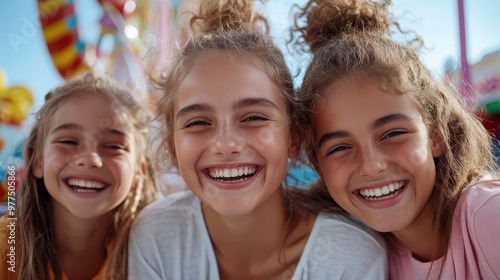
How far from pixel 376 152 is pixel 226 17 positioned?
68 centimetres

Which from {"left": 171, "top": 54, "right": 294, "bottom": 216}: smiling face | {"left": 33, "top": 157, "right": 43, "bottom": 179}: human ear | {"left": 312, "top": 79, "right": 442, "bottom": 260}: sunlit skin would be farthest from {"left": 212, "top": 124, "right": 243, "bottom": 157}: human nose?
{"left": 33, "top": 157, "right": 43, "bottom": 179}: human ear

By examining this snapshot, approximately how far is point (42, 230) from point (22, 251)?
99 millimetres

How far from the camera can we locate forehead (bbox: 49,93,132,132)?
1.47 meters

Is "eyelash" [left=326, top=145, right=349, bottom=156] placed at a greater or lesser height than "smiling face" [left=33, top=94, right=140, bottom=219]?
lesser

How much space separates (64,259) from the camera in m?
1.54

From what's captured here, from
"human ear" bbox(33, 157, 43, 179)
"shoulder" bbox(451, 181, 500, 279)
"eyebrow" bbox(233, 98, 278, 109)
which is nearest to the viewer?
"shoulder" bbox(451, 181, 500, 279)

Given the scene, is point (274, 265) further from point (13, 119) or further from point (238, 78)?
point (13, 119)

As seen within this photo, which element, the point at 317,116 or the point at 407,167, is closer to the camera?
the point at 407,167

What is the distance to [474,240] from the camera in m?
1.14

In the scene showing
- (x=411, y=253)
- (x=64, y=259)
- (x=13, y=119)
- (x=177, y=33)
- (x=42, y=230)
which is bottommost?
(x=411, y=253)

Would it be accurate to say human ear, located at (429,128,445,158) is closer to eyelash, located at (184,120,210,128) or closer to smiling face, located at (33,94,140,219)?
eyelash, located at (184,120,210,128)

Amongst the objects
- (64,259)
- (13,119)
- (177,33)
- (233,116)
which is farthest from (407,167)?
(13,119)

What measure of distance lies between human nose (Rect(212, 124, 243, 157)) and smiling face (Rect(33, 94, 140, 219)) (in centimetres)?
45

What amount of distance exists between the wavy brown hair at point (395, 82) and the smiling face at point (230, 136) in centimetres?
16
